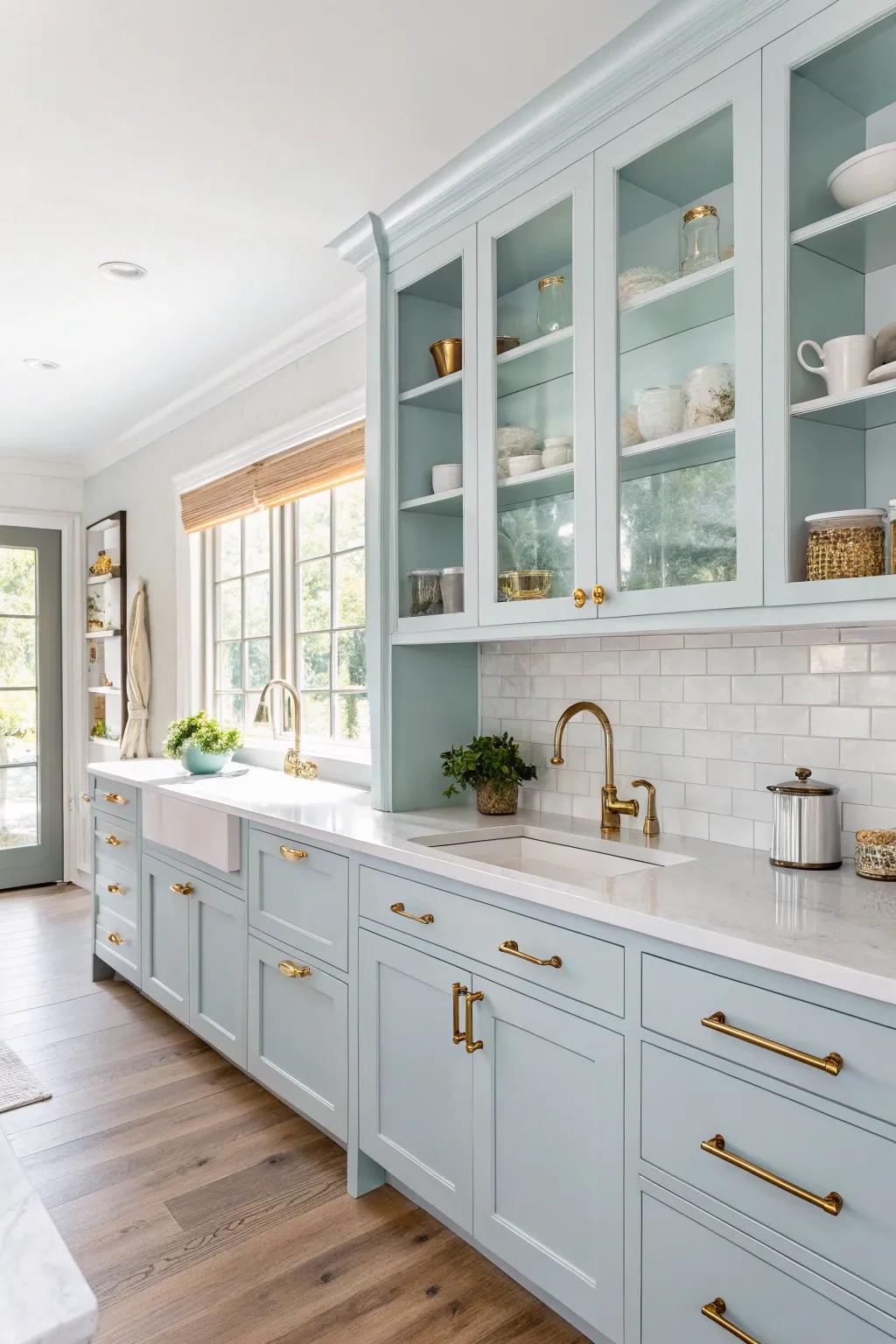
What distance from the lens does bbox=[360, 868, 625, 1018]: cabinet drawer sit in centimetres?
161

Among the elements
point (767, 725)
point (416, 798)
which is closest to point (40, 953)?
point (416, 798)

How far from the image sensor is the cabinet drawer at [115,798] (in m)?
3.54

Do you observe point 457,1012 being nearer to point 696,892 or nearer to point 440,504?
point 696,892

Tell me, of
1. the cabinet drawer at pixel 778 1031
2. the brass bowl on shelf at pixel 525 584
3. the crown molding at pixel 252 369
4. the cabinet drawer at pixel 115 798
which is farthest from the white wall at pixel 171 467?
the cabinet drawer at pixel 778 1031

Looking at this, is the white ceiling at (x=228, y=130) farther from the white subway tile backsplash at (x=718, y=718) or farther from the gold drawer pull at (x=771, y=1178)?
the gold drawer pull at (x=771, y=1178)

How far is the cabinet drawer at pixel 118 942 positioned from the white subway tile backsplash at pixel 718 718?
5.96 ft

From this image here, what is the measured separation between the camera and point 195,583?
4.48 metres

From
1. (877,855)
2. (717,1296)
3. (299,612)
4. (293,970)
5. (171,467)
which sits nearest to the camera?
(717,1296)

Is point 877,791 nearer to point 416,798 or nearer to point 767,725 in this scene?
point 767,725

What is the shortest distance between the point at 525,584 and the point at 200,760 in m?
1.87

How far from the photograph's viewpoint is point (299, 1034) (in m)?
2.51

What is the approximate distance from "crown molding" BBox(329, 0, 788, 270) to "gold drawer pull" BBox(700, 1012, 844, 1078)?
174cm

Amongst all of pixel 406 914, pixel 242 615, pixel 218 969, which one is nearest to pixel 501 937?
pixel 406 914

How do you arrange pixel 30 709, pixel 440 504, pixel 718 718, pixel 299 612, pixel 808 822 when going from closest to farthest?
pixel 808 822, pixel 718 718, pixel 440 504, pixel 299 612, pixel 30 709
